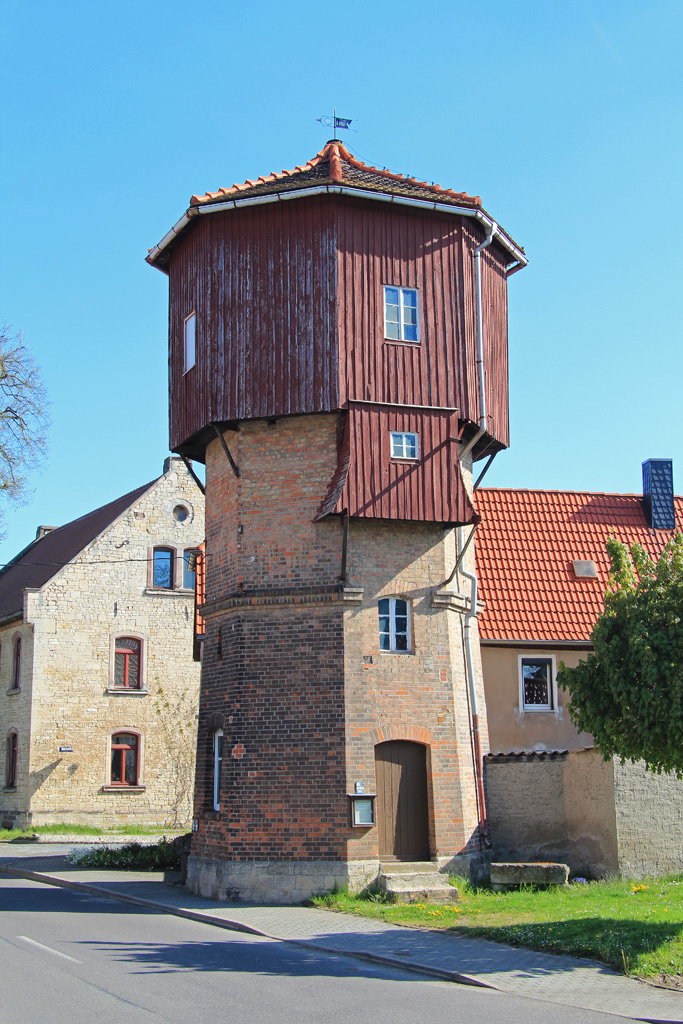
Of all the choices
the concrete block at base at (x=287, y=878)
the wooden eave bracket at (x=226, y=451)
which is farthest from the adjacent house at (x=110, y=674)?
the wooden eave bracket at (x=226, y=451)

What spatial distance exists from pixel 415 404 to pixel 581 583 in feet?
26.5

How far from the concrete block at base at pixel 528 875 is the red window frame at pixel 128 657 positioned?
19.3 meters

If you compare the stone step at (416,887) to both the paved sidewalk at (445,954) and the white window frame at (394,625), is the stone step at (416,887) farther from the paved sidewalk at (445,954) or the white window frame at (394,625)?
the white window frame at (394,625)

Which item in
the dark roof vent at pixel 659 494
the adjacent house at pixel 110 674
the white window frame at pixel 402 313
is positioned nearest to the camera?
the white window frame at pixel 402 313

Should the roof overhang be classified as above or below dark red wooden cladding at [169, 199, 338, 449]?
above

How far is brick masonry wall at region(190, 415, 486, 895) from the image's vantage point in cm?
1759

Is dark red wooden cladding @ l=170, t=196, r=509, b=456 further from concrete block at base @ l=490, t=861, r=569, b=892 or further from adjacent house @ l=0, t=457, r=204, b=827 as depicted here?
adjacent house @ l=0, t=457, r=204, b=827

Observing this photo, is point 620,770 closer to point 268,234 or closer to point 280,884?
point 280,884

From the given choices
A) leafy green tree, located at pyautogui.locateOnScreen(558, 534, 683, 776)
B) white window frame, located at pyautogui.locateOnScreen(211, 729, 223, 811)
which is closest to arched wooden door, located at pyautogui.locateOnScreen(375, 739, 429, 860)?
white window frame, located at pyautogui.locateOnScreen(211, 729, 223, 811)

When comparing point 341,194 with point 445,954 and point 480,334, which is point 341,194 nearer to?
point 480,334

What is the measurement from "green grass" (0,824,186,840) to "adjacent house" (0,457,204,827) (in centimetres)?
28

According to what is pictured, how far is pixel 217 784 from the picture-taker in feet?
62.0

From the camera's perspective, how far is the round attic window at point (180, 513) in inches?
1443

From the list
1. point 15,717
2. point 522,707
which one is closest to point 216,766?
point 522,707
